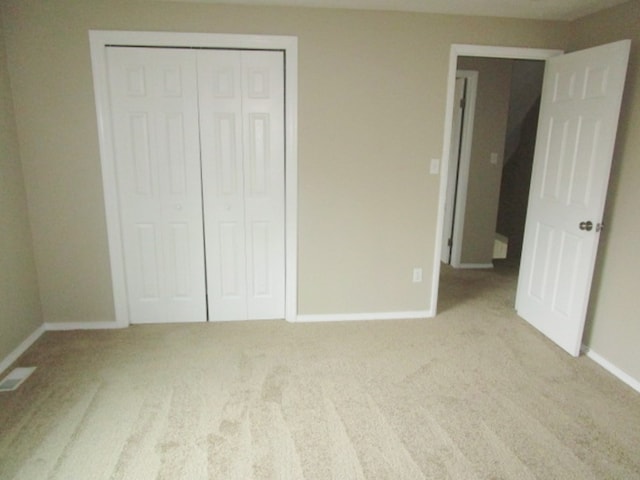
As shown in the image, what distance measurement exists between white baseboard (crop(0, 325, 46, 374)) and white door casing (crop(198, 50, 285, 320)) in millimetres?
1218

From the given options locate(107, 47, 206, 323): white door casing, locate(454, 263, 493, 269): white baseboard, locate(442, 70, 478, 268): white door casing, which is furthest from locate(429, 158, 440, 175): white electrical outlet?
locate(454, 263, 493, 269): white baseboard

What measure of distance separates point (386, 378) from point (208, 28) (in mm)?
2570

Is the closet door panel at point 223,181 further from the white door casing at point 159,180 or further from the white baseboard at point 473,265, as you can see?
the white baseboard at point 473,265

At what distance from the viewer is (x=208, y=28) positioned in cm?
286

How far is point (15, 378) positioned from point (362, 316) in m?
2.37

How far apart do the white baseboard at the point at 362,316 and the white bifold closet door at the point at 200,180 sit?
0.25 metres

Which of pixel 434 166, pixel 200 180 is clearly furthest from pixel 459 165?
pixel 200 180

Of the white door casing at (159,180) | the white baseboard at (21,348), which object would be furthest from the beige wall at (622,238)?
the white baseboard at (21,348)

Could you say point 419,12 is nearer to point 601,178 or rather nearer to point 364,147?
point 364,147

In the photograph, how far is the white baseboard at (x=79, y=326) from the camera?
3.20 metres

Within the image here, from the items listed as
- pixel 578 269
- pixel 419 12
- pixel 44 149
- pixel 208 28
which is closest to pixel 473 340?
pixel 578 269

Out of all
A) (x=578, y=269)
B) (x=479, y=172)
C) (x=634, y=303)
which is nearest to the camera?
(x=634, y=303)

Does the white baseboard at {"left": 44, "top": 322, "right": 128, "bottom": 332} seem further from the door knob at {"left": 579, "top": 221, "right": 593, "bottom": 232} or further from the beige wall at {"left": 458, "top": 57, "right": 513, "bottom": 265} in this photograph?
the beige wall at {"left": 458, "top": 57, "right": 513, "bottom": 265}

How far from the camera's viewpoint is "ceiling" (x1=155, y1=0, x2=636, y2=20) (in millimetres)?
2695
